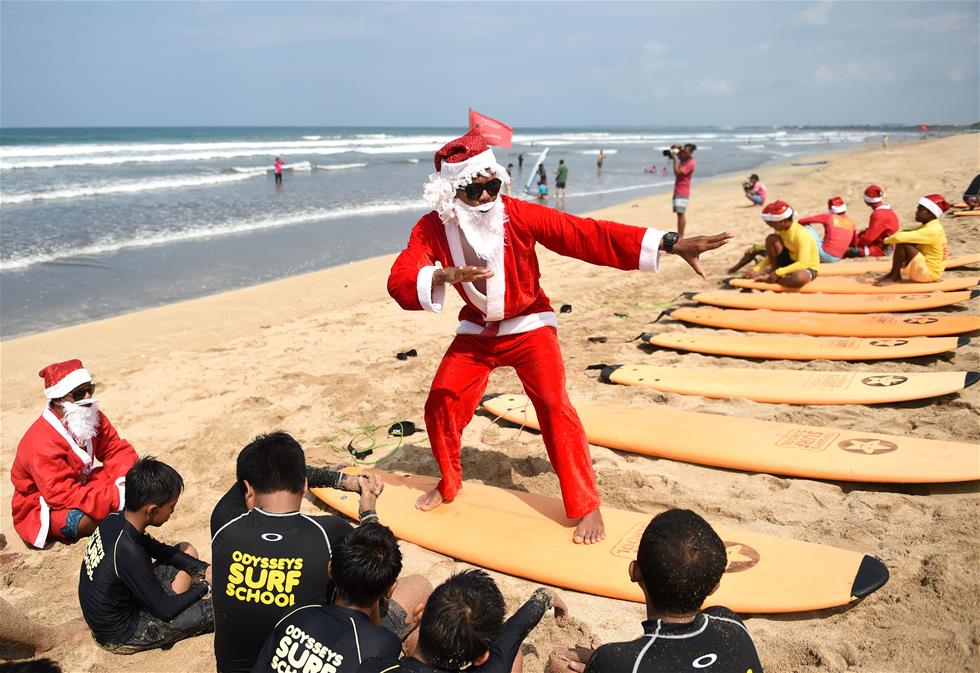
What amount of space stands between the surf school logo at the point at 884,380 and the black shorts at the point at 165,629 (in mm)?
4673

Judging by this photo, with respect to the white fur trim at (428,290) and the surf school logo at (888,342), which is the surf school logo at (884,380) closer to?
the surf school logo at (888,342)

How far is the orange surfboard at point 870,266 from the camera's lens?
8.70 metres

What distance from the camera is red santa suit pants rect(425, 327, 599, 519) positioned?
3646 mm

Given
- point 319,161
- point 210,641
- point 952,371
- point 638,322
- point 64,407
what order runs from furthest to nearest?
point 319,161 < point 638,322 < point 952,371 < point 64,407 < point 210,641

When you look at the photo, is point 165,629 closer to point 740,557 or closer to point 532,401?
point 532,401

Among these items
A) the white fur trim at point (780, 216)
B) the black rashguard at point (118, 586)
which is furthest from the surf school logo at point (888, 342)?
the black rashguard at point (118, 586)

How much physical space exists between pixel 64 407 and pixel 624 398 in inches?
154

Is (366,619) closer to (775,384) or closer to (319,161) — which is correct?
(775,384)

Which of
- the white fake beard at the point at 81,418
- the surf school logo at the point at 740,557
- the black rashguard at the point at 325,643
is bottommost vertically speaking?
the surf school logo at the point at 740,557

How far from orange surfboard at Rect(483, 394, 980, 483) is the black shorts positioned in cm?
255

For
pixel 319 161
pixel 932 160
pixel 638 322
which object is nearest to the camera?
pixel 638 322

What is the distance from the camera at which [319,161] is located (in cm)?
3722

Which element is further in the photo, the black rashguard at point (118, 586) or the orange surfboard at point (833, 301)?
the orange surfboard at point (833, 301)

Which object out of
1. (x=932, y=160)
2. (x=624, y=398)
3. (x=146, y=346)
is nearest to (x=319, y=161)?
(x=932, y=160)
